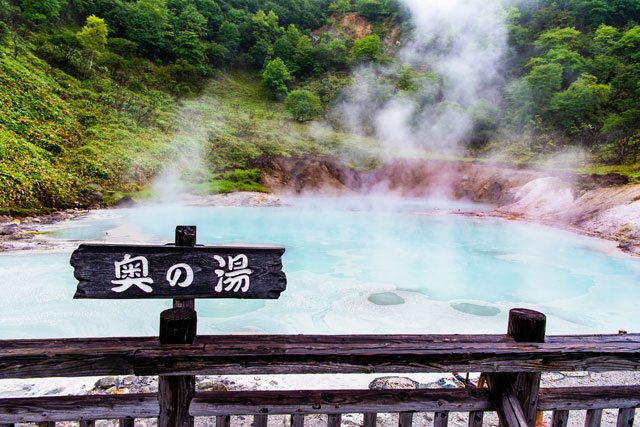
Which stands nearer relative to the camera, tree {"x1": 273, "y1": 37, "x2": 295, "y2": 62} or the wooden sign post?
the wooden sign post

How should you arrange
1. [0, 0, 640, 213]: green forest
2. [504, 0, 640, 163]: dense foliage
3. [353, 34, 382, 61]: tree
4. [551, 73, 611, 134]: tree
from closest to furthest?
[0, 0, 640, 213]: green forest
[504, 0, 640, 163]: dense foliage
[551, 73, 611, 134]: tree
[353, 34, 382, 61]: tree

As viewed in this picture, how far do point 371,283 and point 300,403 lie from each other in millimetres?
5685

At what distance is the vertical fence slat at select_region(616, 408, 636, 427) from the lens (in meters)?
1.53

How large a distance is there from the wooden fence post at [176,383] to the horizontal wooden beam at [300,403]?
0.04 meters

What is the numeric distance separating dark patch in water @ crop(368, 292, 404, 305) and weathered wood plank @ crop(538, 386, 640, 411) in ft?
14.6


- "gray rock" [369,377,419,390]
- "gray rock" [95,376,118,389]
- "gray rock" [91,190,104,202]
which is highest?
"gray rock" [91,190,104,202]

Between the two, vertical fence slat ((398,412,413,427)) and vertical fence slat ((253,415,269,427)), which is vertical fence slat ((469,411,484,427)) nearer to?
vertical fence slat ((398,412,413,427))

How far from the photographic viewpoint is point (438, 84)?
101ft

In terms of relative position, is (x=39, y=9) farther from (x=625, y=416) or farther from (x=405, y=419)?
(x=625, y=416)

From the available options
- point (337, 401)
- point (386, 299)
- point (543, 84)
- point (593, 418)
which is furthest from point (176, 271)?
point (543, 84)

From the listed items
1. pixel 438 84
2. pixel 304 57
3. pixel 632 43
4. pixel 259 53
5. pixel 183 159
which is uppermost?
pixel 259 53

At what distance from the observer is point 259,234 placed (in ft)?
35.2

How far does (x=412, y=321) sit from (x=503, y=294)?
259 cm

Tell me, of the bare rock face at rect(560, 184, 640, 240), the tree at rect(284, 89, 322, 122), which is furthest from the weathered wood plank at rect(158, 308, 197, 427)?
the tree at rect(284, 89, 322, 122)
